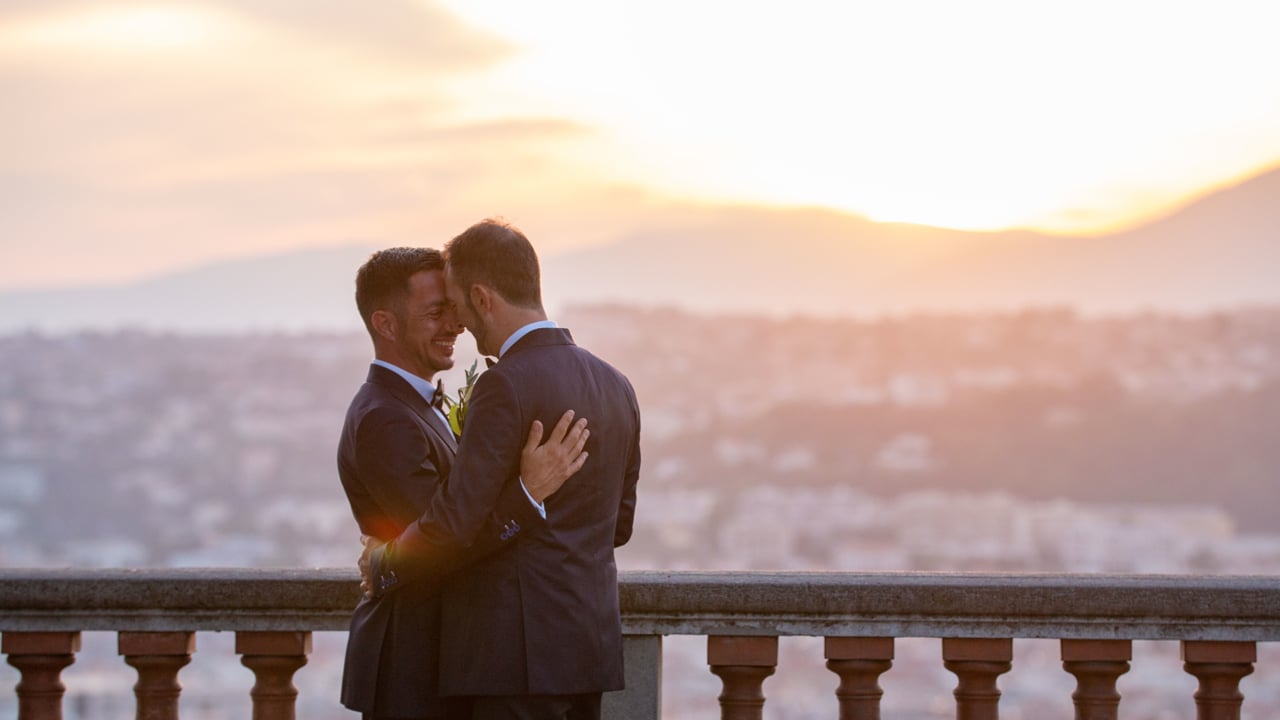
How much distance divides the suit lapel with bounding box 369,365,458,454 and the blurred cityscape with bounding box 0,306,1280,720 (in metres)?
77.5

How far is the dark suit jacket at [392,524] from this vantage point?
361cm

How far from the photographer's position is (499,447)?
11.3 ft

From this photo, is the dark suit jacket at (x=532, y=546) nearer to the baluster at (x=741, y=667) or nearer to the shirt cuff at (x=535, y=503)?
the shirt cuff at (x=535, y=503)

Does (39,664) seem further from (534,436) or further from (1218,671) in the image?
(1218,671)

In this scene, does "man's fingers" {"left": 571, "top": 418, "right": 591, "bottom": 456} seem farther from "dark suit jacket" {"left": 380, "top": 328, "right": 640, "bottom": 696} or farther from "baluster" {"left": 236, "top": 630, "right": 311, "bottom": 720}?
"baluster" {"left": 236, "top": 630, "right": 311, "bottom": 720}

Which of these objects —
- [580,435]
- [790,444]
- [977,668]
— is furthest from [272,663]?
[790,444]

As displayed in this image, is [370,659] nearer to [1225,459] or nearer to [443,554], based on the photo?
[443,554]

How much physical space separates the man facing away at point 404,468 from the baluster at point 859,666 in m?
1.25

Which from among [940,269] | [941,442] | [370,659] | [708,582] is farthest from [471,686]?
[940,269]

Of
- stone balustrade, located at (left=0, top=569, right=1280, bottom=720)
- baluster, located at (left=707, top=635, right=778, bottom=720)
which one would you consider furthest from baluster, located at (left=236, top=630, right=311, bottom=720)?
baluster, located at (left=707, top=635, right=778, bottom=720)

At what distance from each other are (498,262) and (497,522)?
61 centimetres

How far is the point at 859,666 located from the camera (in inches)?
171

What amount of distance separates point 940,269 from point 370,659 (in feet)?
437

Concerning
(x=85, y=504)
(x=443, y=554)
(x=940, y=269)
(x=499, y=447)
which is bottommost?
(x=443, y=554)
